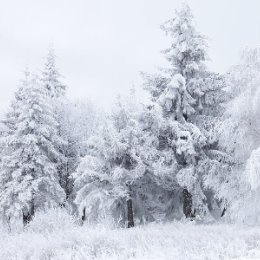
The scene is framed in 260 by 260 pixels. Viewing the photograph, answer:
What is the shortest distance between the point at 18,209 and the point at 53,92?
12818 mm

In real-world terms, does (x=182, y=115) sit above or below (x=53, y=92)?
below

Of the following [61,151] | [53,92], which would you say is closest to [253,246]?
[61,151]

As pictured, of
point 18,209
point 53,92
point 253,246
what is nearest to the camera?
point 253,246

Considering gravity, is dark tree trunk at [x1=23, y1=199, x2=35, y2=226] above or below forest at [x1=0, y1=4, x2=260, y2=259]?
below

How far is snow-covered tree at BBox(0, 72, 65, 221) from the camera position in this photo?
27.0m

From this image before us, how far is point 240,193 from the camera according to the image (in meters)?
19.2

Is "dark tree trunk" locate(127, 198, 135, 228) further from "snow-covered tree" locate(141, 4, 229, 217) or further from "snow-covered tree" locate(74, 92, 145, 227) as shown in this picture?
"snow-covered tree" locate(141, 4, 229, 217)

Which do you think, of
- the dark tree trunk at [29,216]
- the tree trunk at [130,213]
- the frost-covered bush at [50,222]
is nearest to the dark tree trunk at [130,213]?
the tree trunk at [130,213]

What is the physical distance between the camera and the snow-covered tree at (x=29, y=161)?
27.0 m

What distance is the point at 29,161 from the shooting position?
27.9 m

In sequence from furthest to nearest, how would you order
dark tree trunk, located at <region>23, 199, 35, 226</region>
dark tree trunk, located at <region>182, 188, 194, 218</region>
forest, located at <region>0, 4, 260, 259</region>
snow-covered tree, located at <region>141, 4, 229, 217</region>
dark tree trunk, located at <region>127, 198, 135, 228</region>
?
dark tree trunk, located at <region>23, 199, 35, 226</region> → dark tree trunk, located at <region>127, 198, 135, 228</region> → dark tree trunk, located at <region>182, 188, 194, 218</region> → snow-covered tree, located at <region>141, 4, 229, 217</region> → forest, located at <region>0, 4, 260, 259</region>

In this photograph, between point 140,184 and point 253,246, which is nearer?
point 253,246

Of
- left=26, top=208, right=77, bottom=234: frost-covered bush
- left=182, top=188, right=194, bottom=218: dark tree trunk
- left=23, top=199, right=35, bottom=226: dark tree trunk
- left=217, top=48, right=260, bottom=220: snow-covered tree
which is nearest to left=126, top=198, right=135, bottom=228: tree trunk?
left=182, top=188, right=194, bottom=218: dark tree trunk

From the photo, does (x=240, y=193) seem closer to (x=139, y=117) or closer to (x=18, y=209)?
(x=139, y=117)
